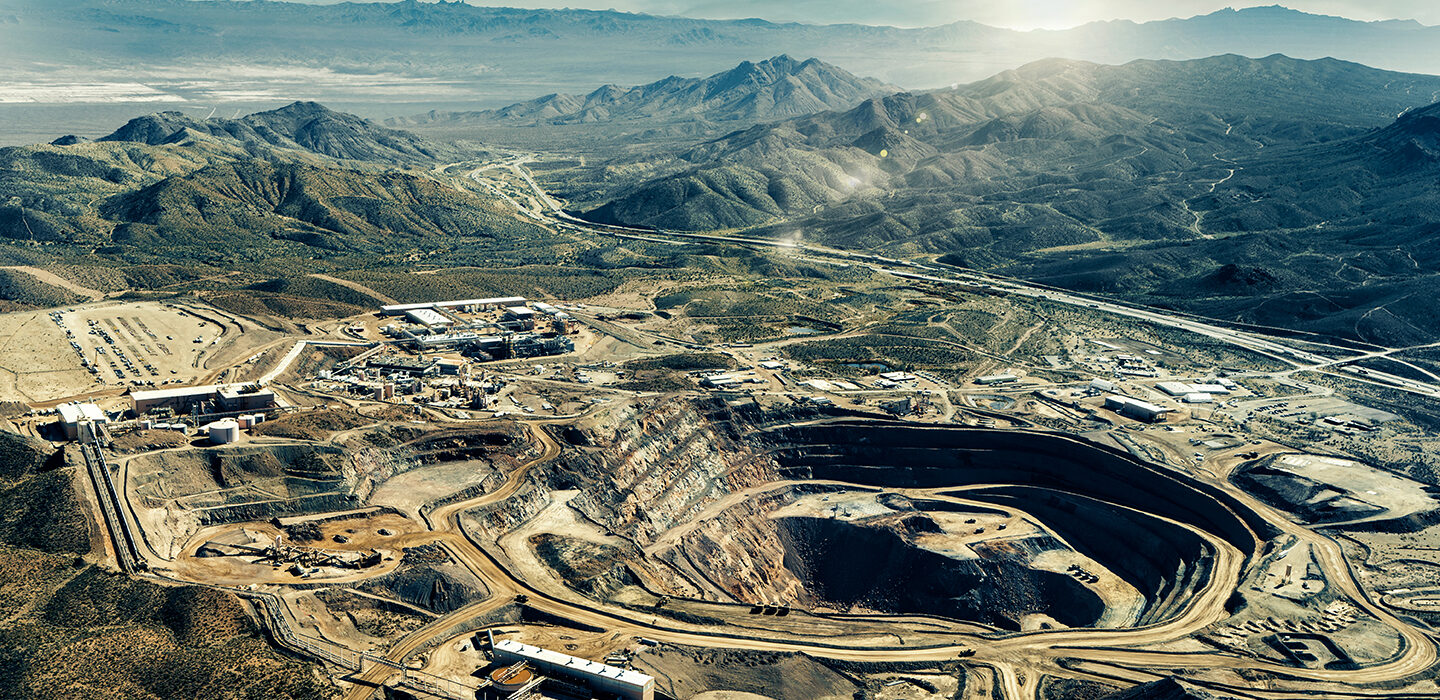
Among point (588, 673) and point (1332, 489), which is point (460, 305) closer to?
point (588, 673)

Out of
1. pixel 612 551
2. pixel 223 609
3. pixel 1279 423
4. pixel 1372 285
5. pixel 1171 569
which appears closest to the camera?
pixel 223 609

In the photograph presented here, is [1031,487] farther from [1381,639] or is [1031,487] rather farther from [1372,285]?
[1372,285]

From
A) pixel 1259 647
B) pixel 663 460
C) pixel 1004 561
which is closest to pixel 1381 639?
pixel 1259 647

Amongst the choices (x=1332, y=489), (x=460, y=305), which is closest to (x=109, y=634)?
(x=1332, y=489)

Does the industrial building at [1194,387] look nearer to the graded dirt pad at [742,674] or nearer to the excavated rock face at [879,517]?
the excavated rock face at [879,517]

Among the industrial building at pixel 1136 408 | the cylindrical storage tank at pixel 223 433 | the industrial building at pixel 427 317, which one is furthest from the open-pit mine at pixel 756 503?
the cylindrical storage tank at pixel 223 433
